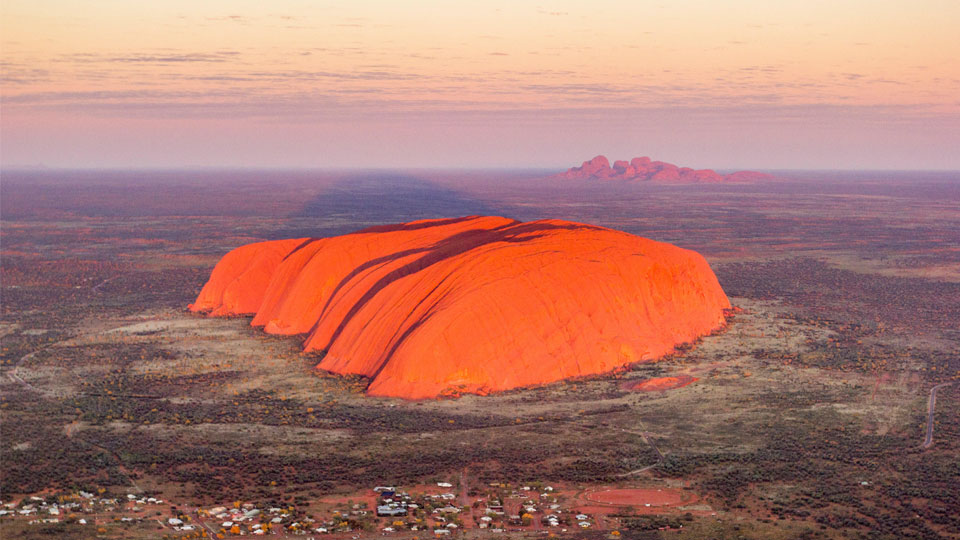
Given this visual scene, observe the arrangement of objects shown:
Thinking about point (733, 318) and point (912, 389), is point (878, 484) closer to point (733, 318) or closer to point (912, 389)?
point (912, 389)

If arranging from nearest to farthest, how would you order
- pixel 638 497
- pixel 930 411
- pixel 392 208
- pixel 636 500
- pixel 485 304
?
pixel 636 500, pixel 638 497, pixel 930 411, pixel 485 304, pixel 392 208

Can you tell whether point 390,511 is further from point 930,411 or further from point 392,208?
point 392,208

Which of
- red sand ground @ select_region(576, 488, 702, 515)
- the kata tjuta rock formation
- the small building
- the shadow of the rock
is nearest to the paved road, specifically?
red sand ground @ select_region(576, 488, 702, 515)

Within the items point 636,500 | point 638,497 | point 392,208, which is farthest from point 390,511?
point 392,208

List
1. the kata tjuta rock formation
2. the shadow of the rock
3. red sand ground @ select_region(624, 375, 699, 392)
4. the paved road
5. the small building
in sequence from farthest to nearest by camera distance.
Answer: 1. the shadow of the rock
2. red sand ground @ select_region(624, 375, 699, 392)
3. the kata tjuta rock formation
4. the paved road
5. the small building

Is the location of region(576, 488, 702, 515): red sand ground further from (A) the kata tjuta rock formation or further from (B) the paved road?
(A) the kata tjuta rock formation

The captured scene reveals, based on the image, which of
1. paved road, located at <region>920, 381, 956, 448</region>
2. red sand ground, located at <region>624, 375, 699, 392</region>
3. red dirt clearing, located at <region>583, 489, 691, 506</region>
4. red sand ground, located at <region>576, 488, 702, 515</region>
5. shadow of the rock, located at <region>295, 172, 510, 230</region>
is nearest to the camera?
red sand ground, located at <region>576, 488, 702, 515</region>

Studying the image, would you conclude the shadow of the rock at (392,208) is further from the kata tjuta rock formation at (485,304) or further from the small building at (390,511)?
the small building at (390,511)

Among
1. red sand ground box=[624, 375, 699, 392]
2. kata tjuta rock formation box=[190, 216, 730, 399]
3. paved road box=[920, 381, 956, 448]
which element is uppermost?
kata tjuta rock formation box=[190, 216, 730, 399]
